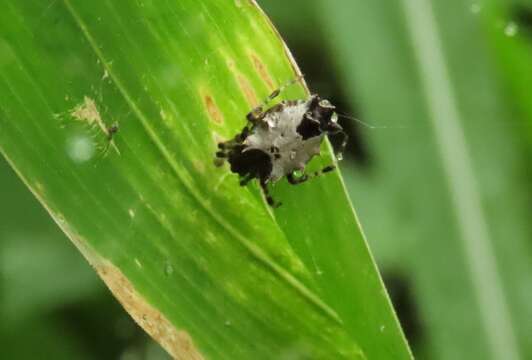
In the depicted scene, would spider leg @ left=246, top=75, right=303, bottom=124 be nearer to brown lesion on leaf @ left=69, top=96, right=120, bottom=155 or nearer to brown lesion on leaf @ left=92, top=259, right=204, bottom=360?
brown lesion on leaf @ left=69, top=96, right=120, bottom=155

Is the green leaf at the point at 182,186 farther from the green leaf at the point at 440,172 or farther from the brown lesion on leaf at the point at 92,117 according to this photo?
the green leaf at the point at 440,172

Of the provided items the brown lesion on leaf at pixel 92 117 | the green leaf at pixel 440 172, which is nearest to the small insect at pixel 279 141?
Answer: the brown lesion on leaf at pixel 92 117

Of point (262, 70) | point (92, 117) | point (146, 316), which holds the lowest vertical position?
point (146, 316)

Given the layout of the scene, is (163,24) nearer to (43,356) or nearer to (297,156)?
(297,156)

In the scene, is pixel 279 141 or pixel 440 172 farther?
pixel 440 172

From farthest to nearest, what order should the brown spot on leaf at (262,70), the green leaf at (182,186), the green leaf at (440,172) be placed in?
the green leaf at (440,172) → the brown spot on leaf at (262,70) → the green leaf at (182,186)

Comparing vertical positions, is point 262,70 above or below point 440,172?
above

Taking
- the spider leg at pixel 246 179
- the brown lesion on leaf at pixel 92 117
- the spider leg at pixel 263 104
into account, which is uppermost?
the brown lesion on leaf at pixel 92 117

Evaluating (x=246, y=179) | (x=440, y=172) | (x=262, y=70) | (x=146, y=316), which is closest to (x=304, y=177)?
(x=246, y=179)

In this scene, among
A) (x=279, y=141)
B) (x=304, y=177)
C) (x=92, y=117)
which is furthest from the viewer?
(x=279, y=141)

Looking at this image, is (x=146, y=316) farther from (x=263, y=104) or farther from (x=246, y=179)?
(x=263, y=104)
